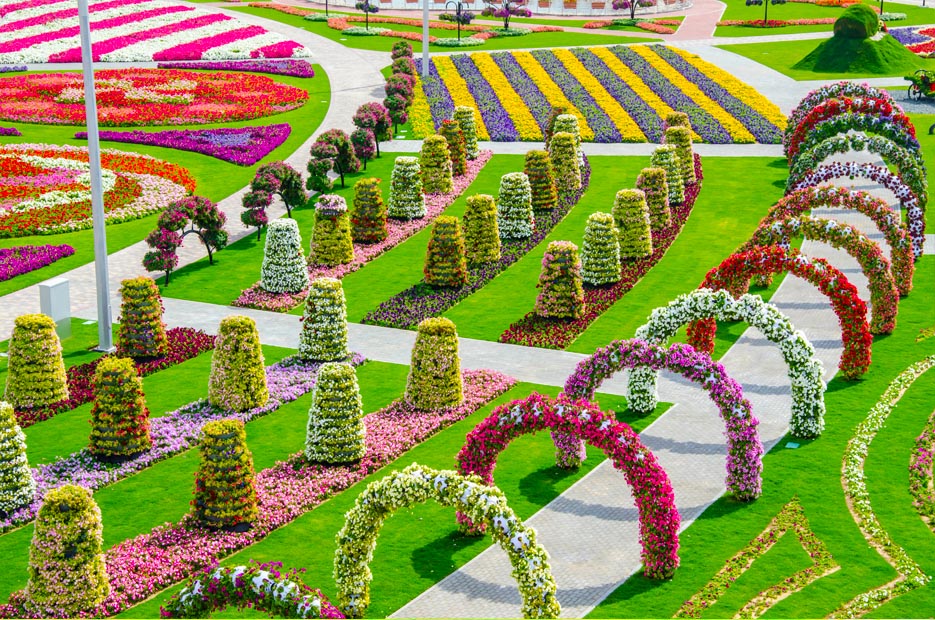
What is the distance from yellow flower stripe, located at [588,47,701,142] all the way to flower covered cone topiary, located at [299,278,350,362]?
25.9 m

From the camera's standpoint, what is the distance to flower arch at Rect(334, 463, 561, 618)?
17969mm

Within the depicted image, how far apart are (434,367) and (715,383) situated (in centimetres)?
679

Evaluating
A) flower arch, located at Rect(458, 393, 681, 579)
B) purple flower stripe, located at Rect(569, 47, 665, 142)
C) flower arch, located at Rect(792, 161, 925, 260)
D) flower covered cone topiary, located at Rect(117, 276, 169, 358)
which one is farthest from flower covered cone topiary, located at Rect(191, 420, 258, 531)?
purple flower stripe, located at Rect(569, 47, 665, 142)

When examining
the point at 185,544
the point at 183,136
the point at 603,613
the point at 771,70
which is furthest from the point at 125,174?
the point at 771,70

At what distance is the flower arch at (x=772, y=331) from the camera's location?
84.5ft

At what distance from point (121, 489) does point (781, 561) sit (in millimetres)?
12343

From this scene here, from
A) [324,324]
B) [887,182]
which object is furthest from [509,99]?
[324,324]

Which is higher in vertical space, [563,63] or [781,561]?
[563,63]

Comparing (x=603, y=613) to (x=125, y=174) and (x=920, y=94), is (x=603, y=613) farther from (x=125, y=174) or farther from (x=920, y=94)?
(x=920, y=94)

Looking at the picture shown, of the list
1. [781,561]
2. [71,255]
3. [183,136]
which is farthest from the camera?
[183,136]

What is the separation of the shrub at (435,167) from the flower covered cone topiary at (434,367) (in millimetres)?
17576

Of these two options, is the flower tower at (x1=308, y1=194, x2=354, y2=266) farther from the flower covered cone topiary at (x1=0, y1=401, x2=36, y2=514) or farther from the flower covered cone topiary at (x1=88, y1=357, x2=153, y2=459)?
the flower covered cone topiary at (x1=0, y1=401, x2=36, y2=514)

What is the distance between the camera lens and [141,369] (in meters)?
29.8

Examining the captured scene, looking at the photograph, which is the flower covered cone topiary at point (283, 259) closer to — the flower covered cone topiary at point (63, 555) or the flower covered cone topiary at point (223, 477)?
the flower covered cone topiary at point (223, 477)
